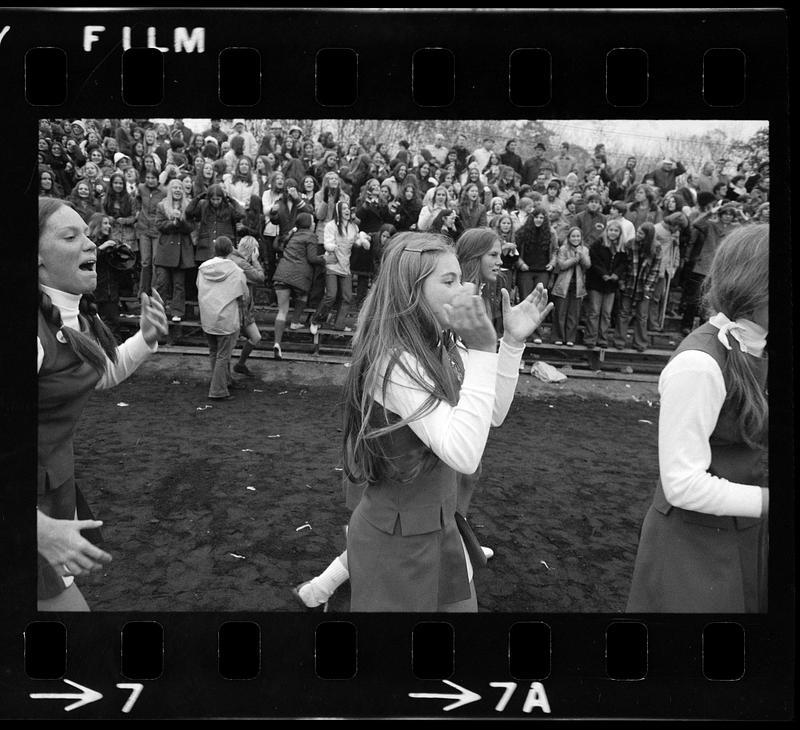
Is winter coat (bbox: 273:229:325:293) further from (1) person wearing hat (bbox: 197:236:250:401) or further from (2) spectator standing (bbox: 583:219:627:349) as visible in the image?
(2) spectator standing (bbox: 583:219:627:349)

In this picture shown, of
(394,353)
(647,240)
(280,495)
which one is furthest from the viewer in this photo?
(647,240)

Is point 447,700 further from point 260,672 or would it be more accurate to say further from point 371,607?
point 260,672

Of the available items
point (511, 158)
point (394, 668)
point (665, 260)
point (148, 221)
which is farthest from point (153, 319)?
Result: point (665, 260)

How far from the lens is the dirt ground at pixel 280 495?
8.16 ft

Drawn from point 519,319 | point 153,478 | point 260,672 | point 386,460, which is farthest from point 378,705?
point 519,319

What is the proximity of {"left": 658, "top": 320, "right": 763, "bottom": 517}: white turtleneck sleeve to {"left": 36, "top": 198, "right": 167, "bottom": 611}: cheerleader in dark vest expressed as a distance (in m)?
1.79

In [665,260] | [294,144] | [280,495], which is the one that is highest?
[294,144]

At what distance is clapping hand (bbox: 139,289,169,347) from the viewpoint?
2229 millimetres

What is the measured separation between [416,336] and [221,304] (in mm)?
1003

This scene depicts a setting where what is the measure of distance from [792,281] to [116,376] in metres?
2.51

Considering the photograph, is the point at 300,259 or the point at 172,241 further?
the point at 300,259

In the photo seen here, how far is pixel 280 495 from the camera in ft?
9.25
